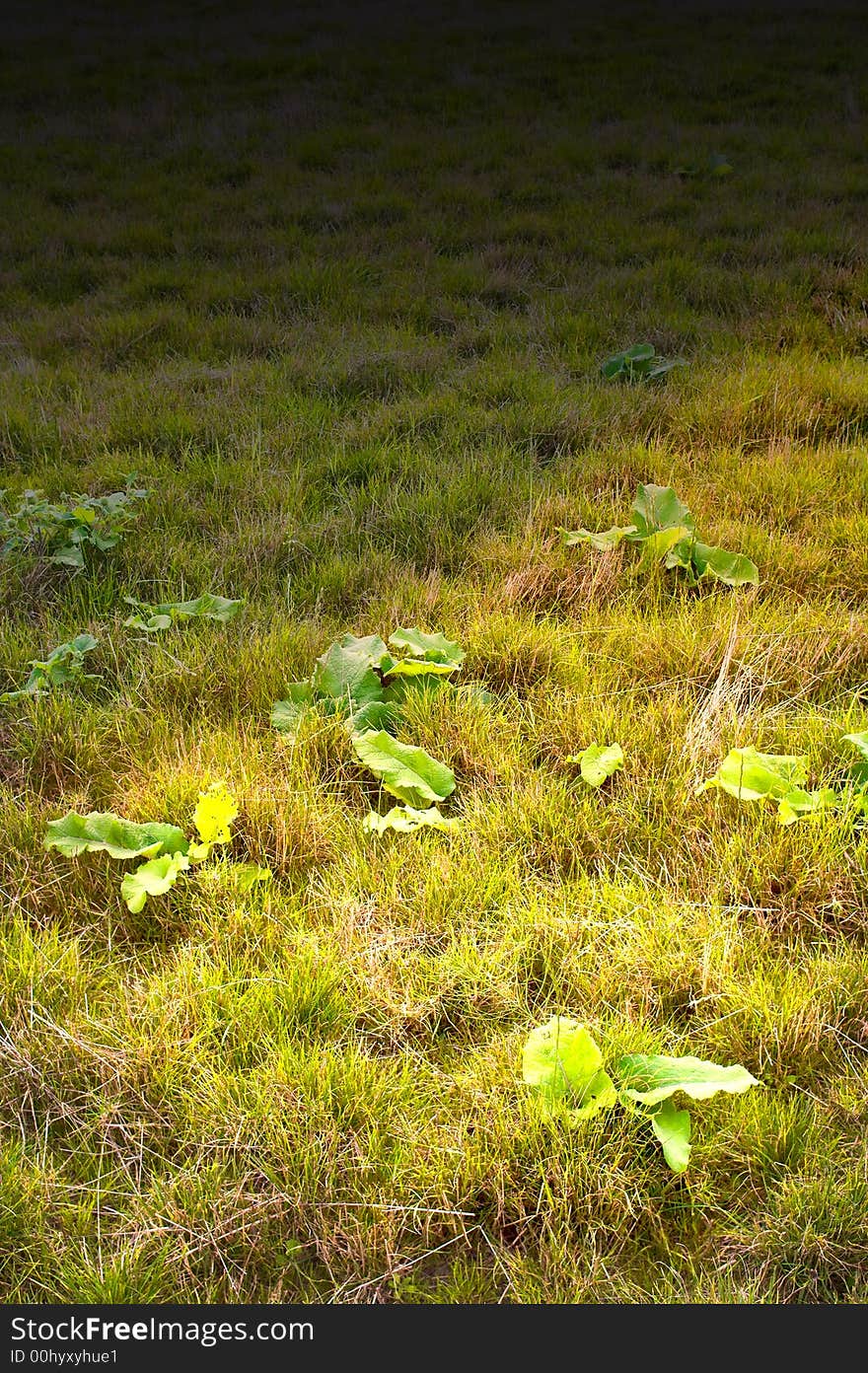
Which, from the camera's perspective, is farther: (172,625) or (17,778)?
(172,625)

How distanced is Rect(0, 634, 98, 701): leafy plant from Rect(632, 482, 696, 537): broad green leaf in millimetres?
1766

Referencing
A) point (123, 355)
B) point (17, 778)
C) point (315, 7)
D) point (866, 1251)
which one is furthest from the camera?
point (315, 7)

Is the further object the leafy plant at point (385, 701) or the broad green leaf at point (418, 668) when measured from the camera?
the broad green leaf at point (418, 668)

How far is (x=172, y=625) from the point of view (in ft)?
9.02

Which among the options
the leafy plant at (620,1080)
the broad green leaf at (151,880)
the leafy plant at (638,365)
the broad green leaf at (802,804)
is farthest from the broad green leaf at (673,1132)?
the leafy plant at (638,365)

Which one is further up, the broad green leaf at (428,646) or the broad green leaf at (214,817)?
the broad green leaf at (428,646)

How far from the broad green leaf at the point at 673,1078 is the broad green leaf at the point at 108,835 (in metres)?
1.04

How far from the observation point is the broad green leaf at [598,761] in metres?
2.17

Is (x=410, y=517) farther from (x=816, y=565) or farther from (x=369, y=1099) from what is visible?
(x=369, y=1099)

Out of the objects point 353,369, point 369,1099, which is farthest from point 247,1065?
point 353,369

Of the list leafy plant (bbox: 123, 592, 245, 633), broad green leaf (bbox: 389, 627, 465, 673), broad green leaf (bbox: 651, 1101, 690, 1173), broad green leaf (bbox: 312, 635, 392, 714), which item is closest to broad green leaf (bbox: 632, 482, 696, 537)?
broad green leaf (bbox: 389, 627, 465, 673)

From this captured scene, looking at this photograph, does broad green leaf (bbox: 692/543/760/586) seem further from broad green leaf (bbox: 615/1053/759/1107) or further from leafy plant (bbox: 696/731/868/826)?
broad green leaf (bbox: 615/1053/759/1107)

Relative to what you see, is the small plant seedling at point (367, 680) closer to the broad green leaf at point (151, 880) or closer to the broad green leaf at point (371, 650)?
the broad green leaf at point (371, 650)

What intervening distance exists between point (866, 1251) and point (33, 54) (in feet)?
43.6
